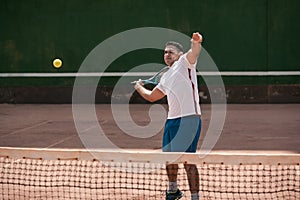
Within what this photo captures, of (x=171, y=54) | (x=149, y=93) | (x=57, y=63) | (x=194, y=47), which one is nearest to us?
(x=194, y=47)

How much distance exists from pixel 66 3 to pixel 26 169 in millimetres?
8947

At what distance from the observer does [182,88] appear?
249 inches

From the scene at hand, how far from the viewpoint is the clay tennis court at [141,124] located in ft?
34.2

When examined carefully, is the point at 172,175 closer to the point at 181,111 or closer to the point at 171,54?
the point at 181,111

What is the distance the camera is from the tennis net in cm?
614

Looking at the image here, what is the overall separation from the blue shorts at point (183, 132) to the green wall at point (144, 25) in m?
9.93

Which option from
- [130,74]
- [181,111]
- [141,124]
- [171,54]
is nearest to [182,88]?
[181,111]

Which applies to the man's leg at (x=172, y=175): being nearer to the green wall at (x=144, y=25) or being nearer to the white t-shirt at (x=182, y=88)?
the white t-shirt at (x=182, y=88)

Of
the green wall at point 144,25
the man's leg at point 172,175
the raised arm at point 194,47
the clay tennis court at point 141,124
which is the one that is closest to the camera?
the raised arm at point 194,47

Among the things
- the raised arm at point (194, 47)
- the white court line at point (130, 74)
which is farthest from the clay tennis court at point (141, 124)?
the raised arm at point (194, 47)

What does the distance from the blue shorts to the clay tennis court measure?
3.57 m

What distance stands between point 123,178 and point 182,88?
1.77 m

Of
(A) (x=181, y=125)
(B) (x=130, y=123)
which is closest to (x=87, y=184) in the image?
(A) (x=181, y=125)

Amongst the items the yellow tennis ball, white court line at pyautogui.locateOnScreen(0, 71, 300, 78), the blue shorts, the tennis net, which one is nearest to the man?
the blue shorts
